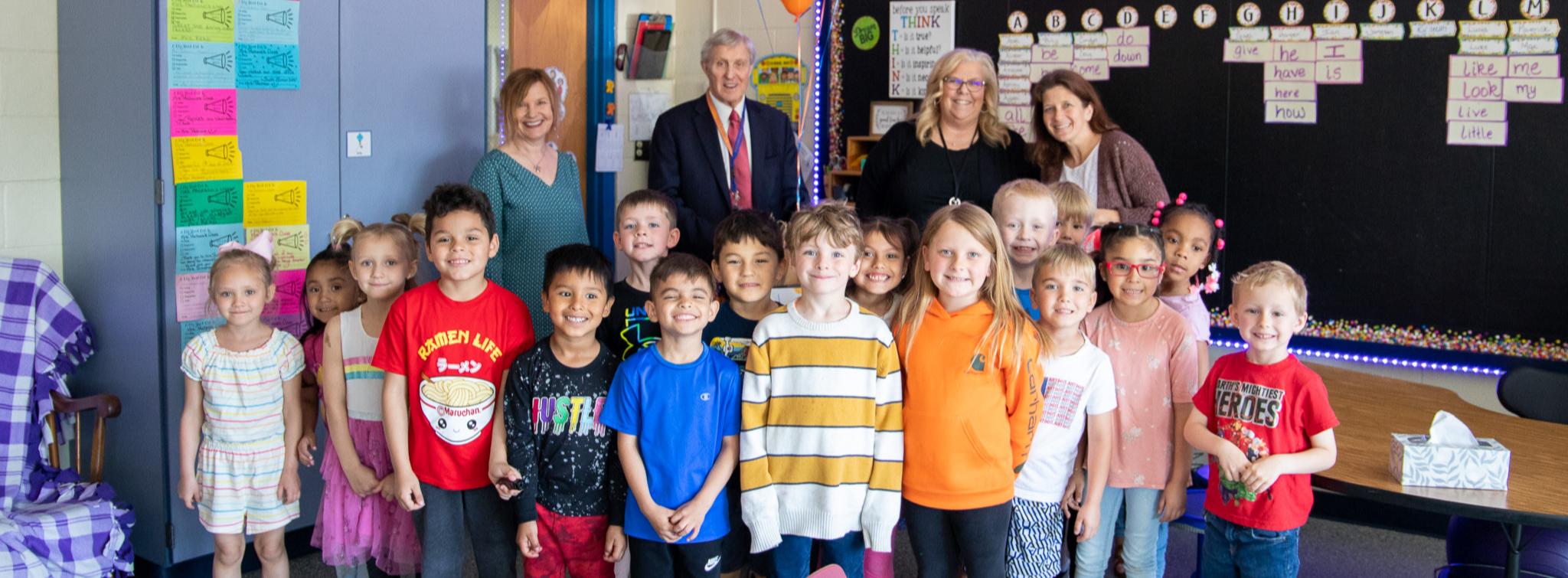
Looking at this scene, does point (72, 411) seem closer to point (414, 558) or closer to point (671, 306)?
point (414, 558)

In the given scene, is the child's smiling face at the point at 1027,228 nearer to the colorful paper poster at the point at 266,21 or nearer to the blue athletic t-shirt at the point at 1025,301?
the blue athletic t-shirt at the point at 1025,301

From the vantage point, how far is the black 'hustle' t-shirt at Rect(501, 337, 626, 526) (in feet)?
7.66

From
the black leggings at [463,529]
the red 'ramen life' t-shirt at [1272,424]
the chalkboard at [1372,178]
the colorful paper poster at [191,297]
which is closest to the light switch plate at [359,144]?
the colorful paper poster at [191,297]

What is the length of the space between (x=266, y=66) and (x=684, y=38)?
2496mm

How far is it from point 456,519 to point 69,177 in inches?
63.9

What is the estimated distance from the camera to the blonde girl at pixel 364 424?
260 cm

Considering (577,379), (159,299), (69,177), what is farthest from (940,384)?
(69,177)

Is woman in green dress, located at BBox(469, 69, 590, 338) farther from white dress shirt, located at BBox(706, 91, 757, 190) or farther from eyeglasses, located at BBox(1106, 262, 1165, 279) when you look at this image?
eyeglasses, located at BBox(1106, 262, 1165, 279)

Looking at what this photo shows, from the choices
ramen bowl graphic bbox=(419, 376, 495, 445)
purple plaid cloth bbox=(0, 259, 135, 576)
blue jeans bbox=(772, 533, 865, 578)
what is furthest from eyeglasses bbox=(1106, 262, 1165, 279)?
purple plaid cloth bbox=(0, 259, 135, 576)

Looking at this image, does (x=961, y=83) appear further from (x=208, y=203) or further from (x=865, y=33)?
(x=208, y=203)

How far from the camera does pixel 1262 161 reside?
393 cm

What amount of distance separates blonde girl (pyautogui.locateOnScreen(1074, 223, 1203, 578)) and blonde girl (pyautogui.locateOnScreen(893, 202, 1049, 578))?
259mm

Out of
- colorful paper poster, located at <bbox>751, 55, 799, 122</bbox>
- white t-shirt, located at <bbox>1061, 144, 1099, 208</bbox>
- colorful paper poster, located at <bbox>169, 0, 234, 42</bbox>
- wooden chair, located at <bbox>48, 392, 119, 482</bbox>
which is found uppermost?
colorful paper poster, located at <bbox>751, 55, 799, 122</bbox>

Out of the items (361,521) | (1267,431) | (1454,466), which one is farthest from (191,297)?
(1454,466)
